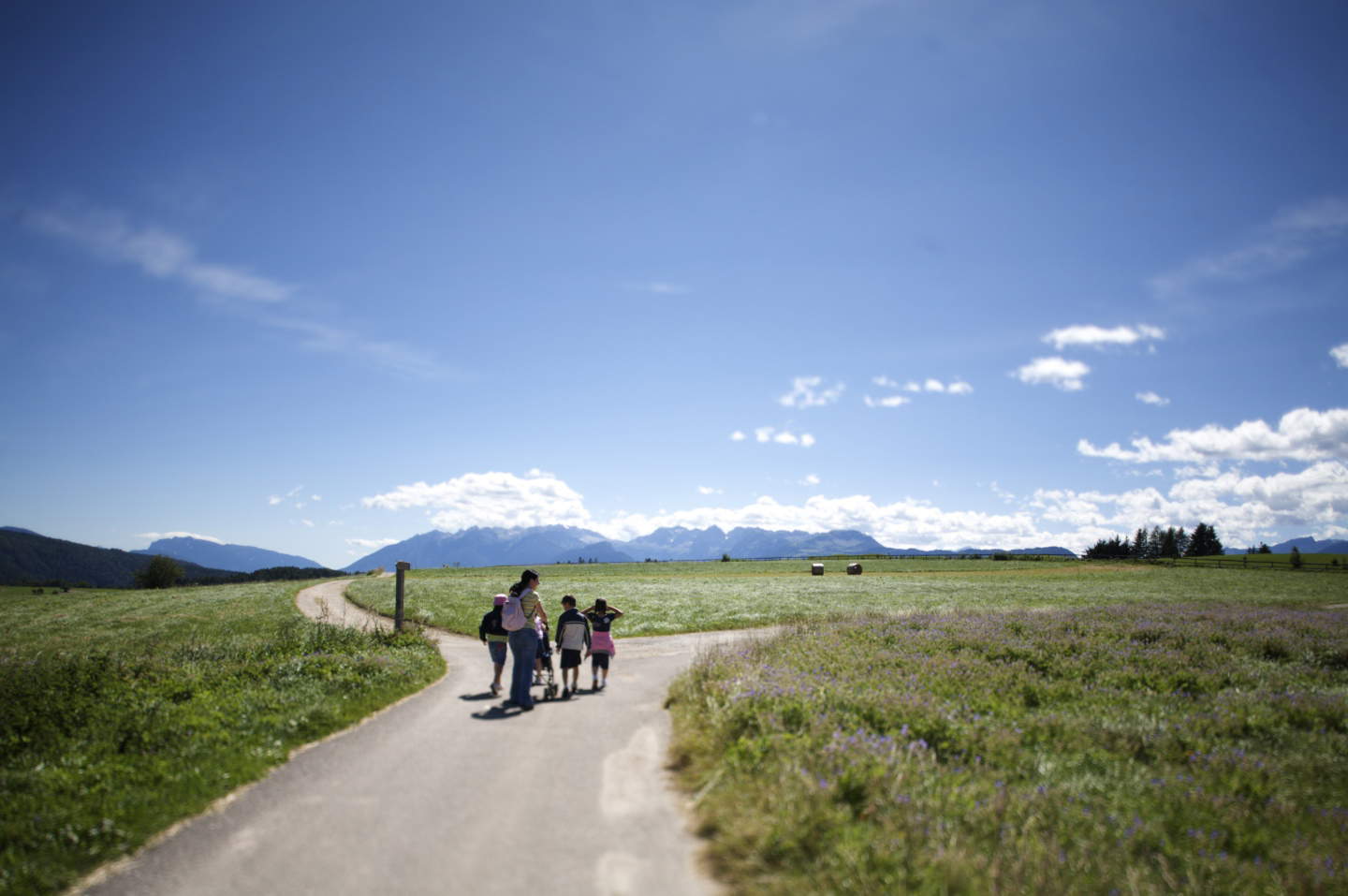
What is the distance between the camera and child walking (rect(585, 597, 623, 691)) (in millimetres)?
15586

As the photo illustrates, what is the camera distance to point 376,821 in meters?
7.49

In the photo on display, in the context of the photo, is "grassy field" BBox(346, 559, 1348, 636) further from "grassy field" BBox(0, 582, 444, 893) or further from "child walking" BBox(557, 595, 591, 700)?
→ "child walking" BBox(557, 595, 591, 700)

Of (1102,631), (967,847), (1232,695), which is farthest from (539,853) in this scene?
(1102,631)

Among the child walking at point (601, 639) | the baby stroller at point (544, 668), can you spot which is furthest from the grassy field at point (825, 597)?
the child walking at point (601, 639)

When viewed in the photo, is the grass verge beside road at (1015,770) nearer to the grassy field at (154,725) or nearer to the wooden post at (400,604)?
the grassy field at (154,725)

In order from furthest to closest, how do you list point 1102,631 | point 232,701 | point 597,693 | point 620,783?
point 1102,631
point 597,693
point 232,701
point 620,783

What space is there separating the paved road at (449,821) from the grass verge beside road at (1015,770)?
2.63ft

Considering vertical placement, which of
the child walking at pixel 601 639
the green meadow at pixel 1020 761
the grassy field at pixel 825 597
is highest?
the child walking at pixel 601 639

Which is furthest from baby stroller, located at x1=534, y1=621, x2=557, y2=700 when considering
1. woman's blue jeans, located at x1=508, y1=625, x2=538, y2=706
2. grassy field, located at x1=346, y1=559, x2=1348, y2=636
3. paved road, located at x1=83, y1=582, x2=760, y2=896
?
grassy field, located at x1=346, y1=559, x2=1348, y2=636

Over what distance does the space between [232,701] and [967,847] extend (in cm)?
1317

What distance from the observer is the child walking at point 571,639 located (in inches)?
579

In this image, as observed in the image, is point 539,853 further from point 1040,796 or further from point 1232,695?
point 1232,695

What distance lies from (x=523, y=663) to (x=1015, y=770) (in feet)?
30.4

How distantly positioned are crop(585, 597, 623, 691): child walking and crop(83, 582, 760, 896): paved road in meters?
3.60
